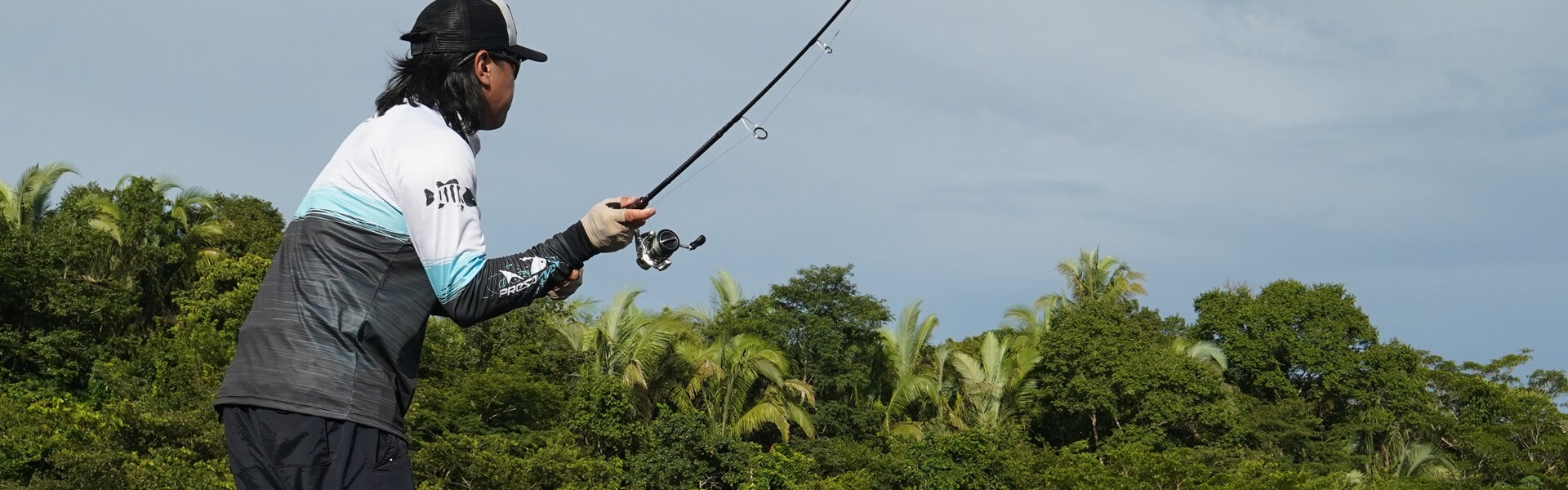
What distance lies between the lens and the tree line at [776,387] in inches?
1470

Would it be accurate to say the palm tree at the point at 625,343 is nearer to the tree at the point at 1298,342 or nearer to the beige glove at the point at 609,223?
the tree at the point at 1298,342

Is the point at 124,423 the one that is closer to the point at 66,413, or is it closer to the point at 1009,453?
the point at 66,413

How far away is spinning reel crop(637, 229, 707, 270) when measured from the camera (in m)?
4.02

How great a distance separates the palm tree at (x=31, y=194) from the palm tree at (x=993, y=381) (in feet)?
97.6

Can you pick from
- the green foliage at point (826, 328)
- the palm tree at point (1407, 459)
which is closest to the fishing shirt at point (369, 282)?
the green foliage at point (826, 328)

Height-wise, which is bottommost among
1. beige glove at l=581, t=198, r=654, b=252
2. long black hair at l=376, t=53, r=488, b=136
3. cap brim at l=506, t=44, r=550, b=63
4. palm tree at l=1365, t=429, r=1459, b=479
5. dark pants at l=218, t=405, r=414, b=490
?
dark pants at l=218, t=405, r=414, b=490

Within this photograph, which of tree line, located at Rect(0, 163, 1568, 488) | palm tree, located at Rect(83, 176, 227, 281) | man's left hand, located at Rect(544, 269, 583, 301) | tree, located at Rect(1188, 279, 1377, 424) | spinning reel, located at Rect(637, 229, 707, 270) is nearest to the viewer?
man's left hand, located at Rect(544, 269, 583, 301)

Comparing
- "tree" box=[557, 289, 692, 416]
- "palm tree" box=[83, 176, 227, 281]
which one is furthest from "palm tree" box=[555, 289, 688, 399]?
"palm tree" box=[83, 176, 227, 281]

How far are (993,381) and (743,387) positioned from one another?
10878 mm

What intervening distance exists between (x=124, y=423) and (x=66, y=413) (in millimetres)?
4130

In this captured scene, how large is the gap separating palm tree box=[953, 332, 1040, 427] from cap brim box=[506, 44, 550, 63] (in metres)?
47.6

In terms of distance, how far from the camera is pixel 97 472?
31703mm

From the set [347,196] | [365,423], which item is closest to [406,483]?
[365,423]

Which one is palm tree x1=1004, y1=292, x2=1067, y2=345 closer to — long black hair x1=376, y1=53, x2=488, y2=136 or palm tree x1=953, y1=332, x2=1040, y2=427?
palm tree x1=953, y1=332, x2=1040, y2=427
